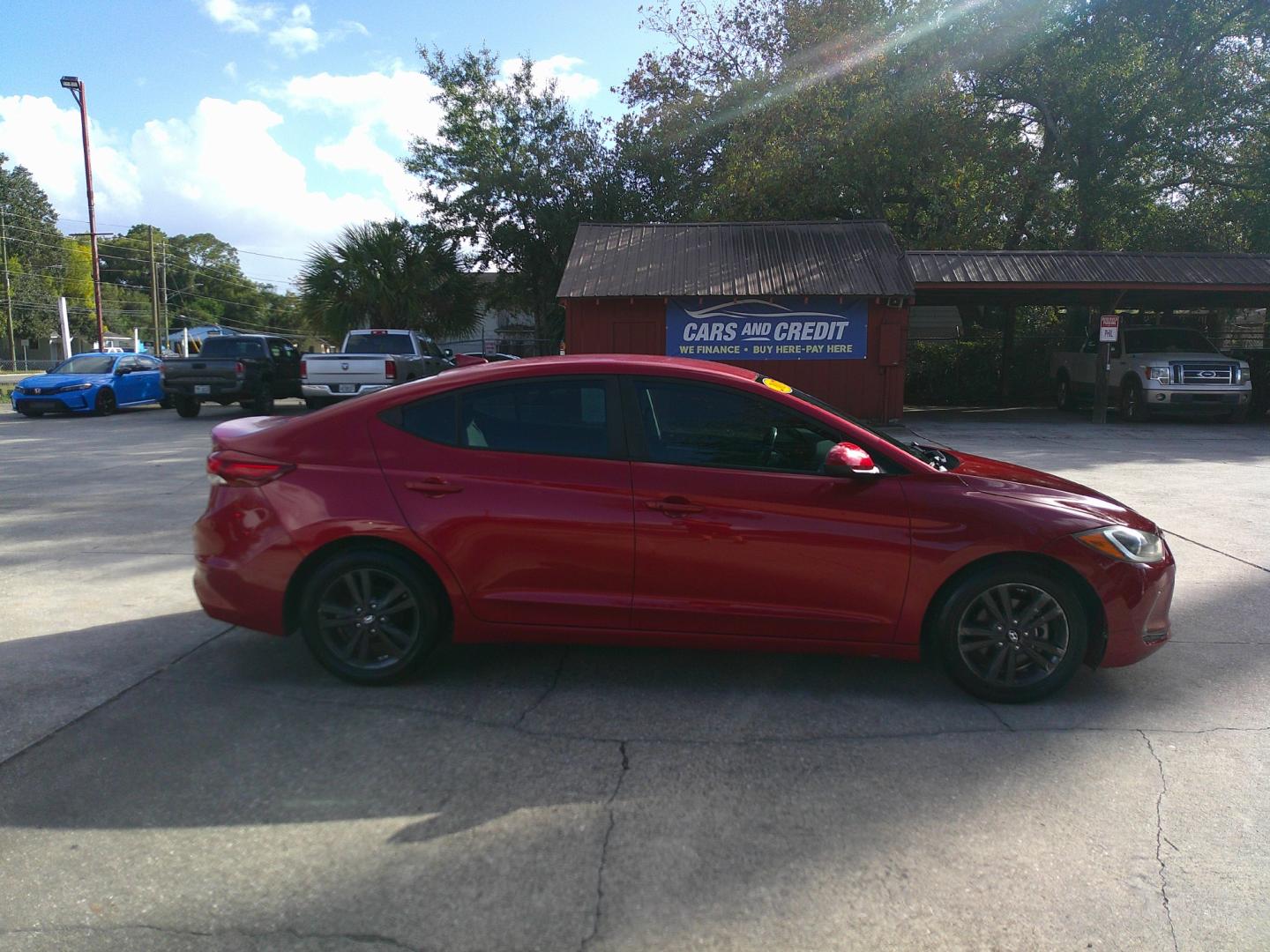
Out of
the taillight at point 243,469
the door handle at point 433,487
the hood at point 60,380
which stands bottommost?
the door handle at point 433,487

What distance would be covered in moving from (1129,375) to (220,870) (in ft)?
63.1

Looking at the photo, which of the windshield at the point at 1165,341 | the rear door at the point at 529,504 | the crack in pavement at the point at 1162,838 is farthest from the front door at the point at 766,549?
the windshield at the point at 1165,341

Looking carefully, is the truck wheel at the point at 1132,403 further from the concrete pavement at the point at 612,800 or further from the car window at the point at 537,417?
the car window at the point at 537,417

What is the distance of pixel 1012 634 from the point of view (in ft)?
13.7

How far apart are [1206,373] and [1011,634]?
16.2m

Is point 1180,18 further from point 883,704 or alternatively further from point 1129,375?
point 883,704

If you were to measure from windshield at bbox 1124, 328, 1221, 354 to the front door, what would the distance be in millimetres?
16916

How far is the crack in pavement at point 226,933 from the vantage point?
8.46ft

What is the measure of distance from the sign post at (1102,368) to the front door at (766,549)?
15983mm

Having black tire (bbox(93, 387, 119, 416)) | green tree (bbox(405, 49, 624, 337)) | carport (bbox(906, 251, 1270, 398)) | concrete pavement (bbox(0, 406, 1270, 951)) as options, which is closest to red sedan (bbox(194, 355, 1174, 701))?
concrete pavement (bbox(0, 406, 1270, 951))

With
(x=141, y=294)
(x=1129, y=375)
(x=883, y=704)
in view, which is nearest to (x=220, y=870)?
(x=883, y=704)

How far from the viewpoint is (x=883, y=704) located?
424 centimetres

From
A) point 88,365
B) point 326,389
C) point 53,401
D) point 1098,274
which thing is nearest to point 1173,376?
point 1098,274

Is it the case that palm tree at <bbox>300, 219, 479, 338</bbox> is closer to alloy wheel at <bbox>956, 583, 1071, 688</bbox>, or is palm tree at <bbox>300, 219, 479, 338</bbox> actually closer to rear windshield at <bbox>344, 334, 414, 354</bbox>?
rear windshield at <bbox>344, 334, 414, 354</bbox>
